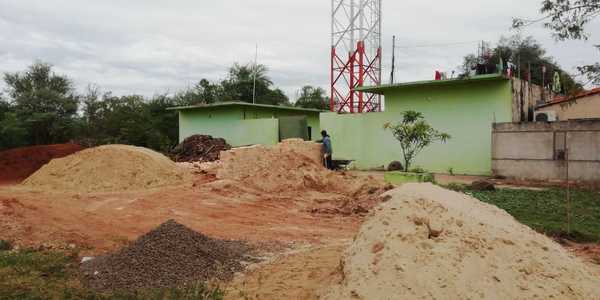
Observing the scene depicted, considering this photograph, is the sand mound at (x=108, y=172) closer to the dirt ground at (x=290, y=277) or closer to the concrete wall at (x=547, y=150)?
the dirt ground at (x=290, y=277)

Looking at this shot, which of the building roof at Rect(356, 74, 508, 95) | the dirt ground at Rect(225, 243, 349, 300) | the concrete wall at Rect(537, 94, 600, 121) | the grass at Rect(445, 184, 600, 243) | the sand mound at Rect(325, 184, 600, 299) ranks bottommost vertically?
the dirt ground at Rect(225, 243, 349, 300)

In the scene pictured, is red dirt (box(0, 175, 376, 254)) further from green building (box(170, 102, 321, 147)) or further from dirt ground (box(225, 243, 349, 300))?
green building (box(170, 102, 321, 147))

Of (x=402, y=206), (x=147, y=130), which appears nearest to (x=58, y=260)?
(x=402, y=206)

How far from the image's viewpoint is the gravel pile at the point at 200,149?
23172mm

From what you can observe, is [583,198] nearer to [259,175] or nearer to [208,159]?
[259,175]

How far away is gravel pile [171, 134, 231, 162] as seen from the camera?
76.0ft

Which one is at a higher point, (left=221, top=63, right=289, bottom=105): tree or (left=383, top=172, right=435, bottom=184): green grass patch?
(left=221, top=63, right=289, bottom=105): tree

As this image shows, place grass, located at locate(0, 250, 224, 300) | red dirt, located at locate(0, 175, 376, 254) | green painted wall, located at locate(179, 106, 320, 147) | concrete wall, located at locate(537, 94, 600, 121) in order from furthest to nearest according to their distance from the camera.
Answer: green painted wall, located at locate(179, 106, 320, 147)
concrete wall, located at locate(537, 94, 600, 121)
red dirt, located at locate(0, 175, 376, 254)
grass, located at locate(0, 250, 224, 300)

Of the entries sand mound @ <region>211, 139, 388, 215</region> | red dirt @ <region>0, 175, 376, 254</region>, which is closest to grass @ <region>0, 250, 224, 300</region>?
red dirt @ <region>0, 175, 376, 254</region>

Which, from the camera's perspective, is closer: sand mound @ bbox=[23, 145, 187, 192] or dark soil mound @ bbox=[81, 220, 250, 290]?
dark soil mound @ bbox=[81, 220, 250, 290]

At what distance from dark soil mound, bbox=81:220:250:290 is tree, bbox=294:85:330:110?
31.9m

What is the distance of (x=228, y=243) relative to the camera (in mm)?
7102

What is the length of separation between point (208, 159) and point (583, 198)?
51.4 ft

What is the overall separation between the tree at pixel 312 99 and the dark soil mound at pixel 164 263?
1255 inches
